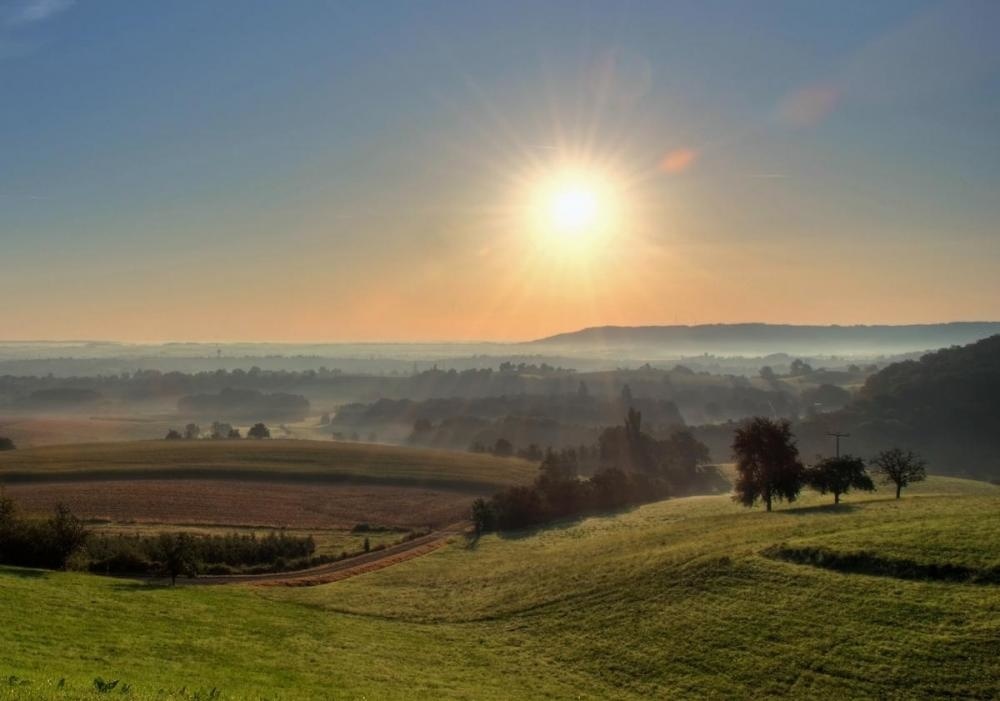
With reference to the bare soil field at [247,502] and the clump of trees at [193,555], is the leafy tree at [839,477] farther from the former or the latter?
the bare soil field at [247,502]

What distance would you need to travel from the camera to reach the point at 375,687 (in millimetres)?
28156

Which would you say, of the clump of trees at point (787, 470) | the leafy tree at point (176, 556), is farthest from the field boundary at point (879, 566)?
the leafy tree at point (176, 556)

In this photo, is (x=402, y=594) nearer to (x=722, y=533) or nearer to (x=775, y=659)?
(x=722, y=533)

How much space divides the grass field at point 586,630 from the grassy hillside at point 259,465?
85130 mm

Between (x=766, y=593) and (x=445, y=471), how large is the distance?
10990 centimetres

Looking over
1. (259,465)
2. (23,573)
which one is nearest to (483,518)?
(23,573)

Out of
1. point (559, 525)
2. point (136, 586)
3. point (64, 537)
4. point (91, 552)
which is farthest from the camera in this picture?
point (559, 525)

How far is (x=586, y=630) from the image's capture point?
36.8m

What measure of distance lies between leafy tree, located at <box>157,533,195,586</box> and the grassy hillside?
81.0 metres

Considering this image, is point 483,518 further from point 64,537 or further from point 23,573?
point 23,573

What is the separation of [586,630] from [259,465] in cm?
11751

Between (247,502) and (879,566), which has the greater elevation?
(879,566)

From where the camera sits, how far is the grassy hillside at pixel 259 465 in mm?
125875

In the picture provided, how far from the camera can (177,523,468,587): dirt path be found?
54.1m
